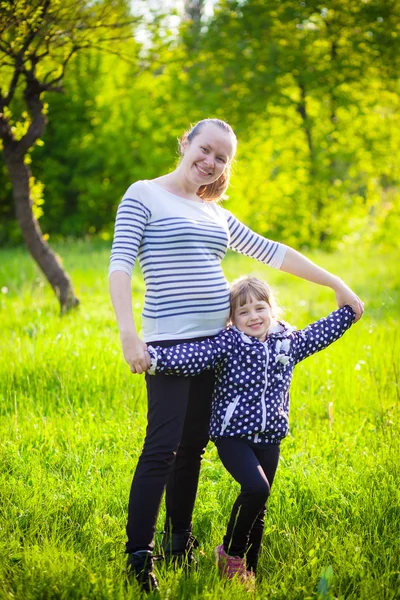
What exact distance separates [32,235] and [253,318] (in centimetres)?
439

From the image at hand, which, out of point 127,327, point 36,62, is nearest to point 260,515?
point 127,327

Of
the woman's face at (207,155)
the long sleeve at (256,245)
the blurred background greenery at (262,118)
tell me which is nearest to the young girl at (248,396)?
the long sleeve at (256,245)

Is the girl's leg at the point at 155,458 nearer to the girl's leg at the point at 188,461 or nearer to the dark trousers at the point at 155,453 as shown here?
the dark trousers at the point at 155,453

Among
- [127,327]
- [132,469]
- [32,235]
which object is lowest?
[132,469]

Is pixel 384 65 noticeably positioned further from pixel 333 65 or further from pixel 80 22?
pixel 80 22

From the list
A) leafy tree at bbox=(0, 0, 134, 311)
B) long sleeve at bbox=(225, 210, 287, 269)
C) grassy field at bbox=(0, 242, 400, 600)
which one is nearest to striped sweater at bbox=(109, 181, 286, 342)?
long sleeve at bbox=(225, 210, 287, 269)

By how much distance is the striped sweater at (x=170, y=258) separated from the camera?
2424mm

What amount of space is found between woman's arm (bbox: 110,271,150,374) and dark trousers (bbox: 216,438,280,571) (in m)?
0.51

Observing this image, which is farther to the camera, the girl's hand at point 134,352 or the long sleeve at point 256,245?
the long sleeve at point 256,245

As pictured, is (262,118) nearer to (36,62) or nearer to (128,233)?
(36,62)

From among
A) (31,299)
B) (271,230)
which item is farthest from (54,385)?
(271,230)

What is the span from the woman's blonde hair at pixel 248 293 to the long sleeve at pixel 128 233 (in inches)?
18.8

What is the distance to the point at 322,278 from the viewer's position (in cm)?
282

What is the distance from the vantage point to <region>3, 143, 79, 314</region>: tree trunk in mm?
6344
